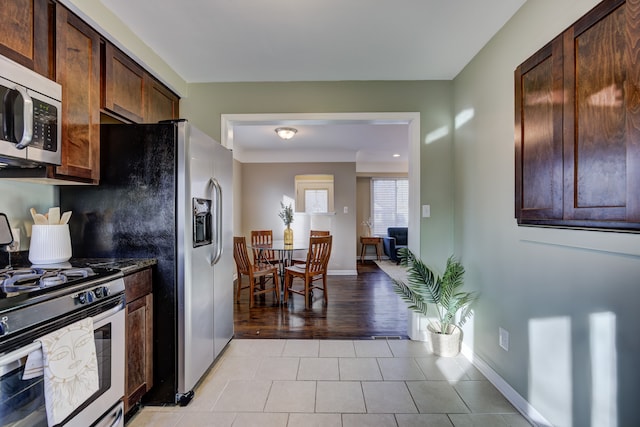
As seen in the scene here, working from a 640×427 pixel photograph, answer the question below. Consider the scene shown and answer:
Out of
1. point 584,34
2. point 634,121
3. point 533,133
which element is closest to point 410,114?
point 533,133

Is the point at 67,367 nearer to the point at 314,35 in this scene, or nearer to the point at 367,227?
the point at 314,35

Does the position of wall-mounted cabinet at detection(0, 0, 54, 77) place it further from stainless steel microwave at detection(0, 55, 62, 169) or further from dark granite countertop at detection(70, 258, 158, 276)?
dark granite countertop at detection(70, 258, 158, 276)

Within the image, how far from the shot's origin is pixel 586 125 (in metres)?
1.41

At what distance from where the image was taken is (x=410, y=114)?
302cm

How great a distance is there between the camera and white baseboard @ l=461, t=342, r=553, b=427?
5.83 ft

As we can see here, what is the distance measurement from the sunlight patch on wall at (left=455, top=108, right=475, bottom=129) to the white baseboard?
1946mm

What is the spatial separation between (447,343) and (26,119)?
3.11 m

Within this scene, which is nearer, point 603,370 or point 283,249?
point 603,370

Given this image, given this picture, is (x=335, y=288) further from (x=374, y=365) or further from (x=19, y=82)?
(x=19, y=82)

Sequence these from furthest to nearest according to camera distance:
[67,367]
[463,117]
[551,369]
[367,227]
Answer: [367,227] < [463,117] < [551,369] < [67,367]

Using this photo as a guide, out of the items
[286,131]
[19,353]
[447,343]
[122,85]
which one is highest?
[286,131]

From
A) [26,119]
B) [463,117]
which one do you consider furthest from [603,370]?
[26,119]

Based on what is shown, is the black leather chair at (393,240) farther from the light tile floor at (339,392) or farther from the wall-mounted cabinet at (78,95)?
the wall-mounted cabinet at (78,95)

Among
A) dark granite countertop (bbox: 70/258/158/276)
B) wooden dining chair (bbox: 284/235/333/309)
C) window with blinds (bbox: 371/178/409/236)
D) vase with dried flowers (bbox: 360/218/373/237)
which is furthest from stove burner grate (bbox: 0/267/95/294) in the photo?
window with blinds (bbox: 371/178/409/236)
